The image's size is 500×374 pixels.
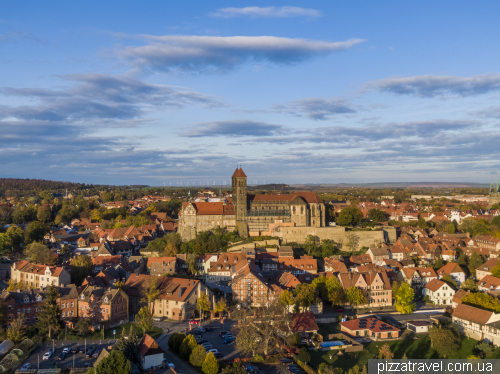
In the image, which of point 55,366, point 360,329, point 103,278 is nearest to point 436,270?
point 360,329

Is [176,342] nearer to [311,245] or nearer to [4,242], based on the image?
[311,245]

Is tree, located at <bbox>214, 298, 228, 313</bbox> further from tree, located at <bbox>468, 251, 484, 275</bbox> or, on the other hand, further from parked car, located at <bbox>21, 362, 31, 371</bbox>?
tree, located at <bbox>468, 251, 484, 275</bbox>

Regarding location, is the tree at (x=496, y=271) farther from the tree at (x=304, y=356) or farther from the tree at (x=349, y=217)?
the tree at (x=304, y=356)

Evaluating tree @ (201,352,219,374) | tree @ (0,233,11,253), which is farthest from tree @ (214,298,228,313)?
tree @ (0,233,11,253)

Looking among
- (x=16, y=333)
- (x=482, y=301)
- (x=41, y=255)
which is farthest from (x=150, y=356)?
(x=41, y=255)

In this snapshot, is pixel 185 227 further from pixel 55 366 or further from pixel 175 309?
pixel 55 366
